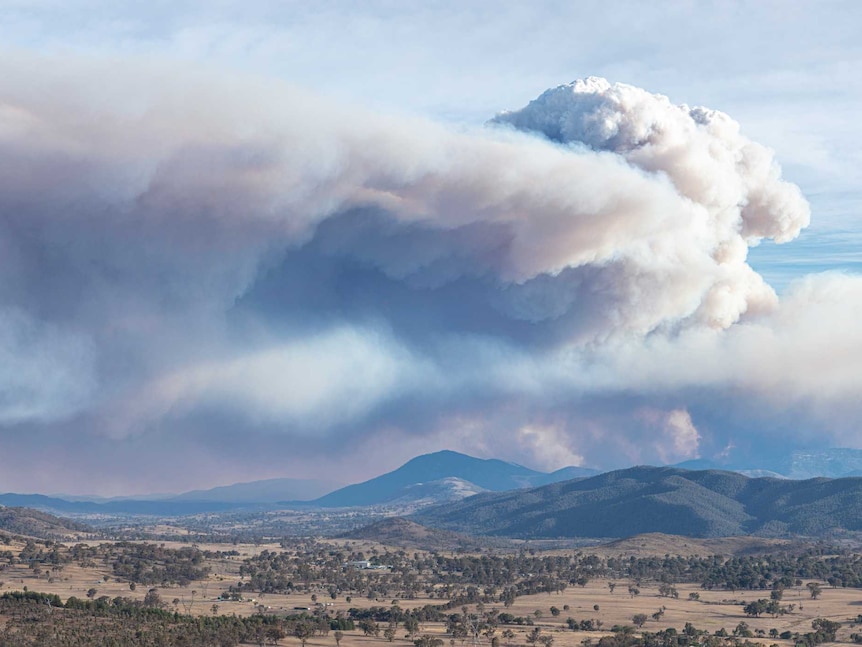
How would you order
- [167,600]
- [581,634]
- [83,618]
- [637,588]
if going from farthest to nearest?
1. [637,588]
2. [167,600]
3. [581,634]
4. [83,618]

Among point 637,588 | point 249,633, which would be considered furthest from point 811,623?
point 249,633

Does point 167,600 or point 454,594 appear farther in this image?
point 454,594

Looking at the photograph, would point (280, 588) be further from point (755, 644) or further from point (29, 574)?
point (755, 644)

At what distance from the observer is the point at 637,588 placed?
7584 inches

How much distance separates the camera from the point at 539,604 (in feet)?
564

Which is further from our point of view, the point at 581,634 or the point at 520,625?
the point at 520,625

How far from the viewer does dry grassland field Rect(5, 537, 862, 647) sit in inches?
5546

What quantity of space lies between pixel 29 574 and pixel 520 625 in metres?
78.1

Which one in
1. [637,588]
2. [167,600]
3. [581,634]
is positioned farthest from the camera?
[637,588]

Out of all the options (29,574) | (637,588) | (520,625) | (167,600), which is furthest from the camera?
(637,588)

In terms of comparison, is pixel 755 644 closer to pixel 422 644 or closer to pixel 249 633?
pixel 422 644

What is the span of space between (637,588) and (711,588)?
612 inches

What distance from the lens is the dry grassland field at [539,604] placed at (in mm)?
140875

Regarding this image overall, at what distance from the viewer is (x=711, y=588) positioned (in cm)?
19988
